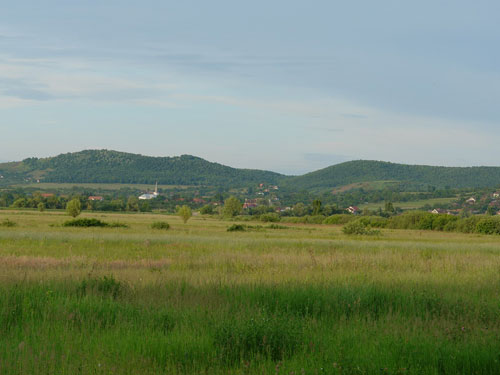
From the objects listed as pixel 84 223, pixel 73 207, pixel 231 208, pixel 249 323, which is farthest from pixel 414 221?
pixel 249 323

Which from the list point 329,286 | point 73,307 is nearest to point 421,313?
point 329,286

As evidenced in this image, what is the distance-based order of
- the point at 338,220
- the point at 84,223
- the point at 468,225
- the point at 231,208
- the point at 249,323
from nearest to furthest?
the point at 249,323, the point at 84,223, the point at 468,225, the point at 338,220, the point at 231,208

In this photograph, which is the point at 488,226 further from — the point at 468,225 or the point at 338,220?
the point at 338,220

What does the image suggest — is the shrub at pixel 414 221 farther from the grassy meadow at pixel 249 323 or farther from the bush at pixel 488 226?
the grassy meadow at pixel 249 323

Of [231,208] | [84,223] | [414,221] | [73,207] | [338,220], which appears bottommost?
[338,220]

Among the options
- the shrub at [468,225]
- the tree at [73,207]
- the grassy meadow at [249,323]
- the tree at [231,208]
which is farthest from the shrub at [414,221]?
the grassy meadow at [249,323]

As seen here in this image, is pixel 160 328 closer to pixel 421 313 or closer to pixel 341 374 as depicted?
pixel 341 374

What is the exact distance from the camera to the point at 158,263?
55.8ft

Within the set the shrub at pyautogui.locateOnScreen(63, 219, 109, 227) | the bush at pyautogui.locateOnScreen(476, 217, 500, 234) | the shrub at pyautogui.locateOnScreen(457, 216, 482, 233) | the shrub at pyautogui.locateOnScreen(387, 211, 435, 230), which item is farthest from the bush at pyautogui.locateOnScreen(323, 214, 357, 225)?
the shrub at pyautogui.locateOnScreen(63, 219, 109, 227)

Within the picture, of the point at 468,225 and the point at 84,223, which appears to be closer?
the point at 84,223

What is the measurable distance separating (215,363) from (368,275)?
8.12 meters

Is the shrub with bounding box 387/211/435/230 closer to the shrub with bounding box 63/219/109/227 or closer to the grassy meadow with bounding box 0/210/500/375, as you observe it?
the shrub with bounding box 63/219/109/227

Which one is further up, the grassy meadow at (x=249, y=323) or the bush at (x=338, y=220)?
the grassy meadow at (x=249, y=323)

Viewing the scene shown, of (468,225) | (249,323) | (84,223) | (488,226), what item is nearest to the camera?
(249,323)
